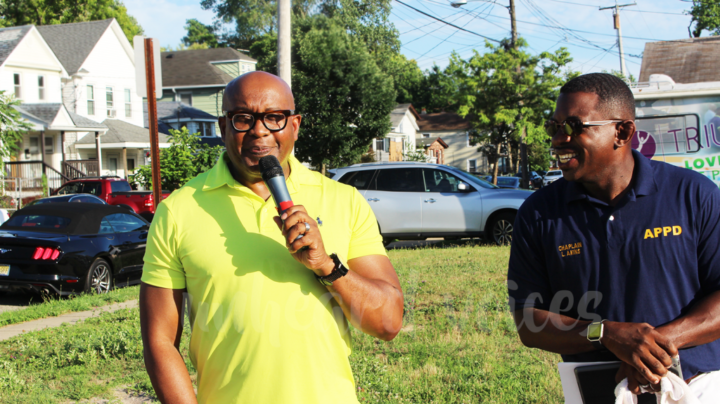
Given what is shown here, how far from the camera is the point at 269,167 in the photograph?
2.05 meters

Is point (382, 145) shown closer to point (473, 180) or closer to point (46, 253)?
point (473, 180)

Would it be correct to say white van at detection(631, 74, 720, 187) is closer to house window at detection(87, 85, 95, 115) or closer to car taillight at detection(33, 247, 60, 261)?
car taillight at detection(33, 247, 60, 261)

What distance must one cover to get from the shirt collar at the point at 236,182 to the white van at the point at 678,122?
8510 millimetres

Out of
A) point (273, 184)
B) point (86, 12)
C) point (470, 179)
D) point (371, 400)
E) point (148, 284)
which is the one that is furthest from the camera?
point (86, 12)

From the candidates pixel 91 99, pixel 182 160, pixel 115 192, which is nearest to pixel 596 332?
pixel 182 160

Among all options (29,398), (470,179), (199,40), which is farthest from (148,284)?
(199,40)

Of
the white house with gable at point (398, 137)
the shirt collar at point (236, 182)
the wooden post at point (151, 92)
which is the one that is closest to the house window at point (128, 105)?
the white house with gable at point (398, 137)

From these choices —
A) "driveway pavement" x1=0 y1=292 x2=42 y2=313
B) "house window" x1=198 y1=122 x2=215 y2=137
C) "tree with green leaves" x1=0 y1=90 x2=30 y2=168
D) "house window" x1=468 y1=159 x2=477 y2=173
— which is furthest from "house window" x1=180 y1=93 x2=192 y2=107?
"driveway pavement" x1=0 y1=292 x2=42 y2=313

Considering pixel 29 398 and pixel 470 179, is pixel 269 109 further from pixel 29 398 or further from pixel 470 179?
pixel 470 179

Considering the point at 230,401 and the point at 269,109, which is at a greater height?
the point at 269,109

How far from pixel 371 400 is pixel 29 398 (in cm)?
259

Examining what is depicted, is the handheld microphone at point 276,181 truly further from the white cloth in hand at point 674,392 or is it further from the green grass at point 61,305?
the green grass at point 61,305

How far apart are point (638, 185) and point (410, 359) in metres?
3.25

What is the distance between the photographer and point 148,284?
2.12 m
